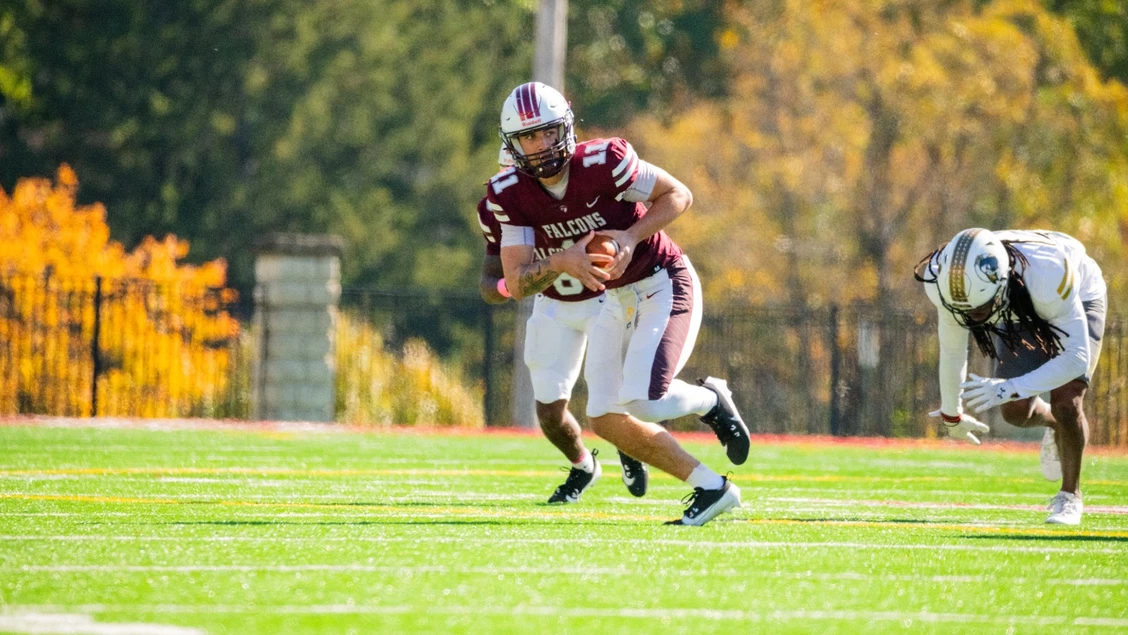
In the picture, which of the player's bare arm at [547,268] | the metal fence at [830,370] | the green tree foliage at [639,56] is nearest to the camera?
the player's bare arm at [547,268]

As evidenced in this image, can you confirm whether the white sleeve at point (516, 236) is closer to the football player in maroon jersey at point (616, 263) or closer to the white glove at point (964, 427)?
the football player in maroon jersey at point (616, 263)

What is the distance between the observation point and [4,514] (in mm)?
6738

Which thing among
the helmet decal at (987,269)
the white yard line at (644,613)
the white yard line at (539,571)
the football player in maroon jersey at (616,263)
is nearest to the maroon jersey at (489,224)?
the football player in maroon jersey at (616,263)

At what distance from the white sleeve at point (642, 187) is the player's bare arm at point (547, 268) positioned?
0.29 m

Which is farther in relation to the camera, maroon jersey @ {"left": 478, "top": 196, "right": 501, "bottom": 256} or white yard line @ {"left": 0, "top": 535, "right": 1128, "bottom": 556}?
maroon jersey @ {"left": 478, "top": 196, "right": 501, "bottom": 256}

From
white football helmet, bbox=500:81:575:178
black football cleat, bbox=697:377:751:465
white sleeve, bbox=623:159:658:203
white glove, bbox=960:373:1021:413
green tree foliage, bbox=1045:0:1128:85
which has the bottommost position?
black football cleat, bbox=697:377:751:465

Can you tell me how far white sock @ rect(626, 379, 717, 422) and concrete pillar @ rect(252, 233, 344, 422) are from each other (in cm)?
1055

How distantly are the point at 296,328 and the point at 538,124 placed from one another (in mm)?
10963

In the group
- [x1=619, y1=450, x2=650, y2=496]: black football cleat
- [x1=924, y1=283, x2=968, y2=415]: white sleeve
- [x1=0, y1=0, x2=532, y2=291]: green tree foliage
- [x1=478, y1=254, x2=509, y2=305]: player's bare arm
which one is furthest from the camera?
[x1=0, y1=0, x2=532, y2=291]: green tree foliage

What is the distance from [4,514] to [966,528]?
4260 millimetres

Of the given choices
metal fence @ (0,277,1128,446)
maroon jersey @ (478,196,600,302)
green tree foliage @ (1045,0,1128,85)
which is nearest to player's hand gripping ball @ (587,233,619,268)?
maroon jersey @ (478,196,600,302)

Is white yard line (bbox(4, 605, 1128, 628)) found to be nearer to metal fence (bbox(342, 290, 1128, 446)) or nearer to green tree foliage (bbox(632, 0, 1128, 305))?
metal fence (bbox(342, 290, 1128, 446))

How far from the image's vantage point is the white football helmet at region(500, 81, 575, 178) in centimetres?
668

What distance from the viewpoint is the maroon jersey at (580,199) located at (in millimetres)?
6852
